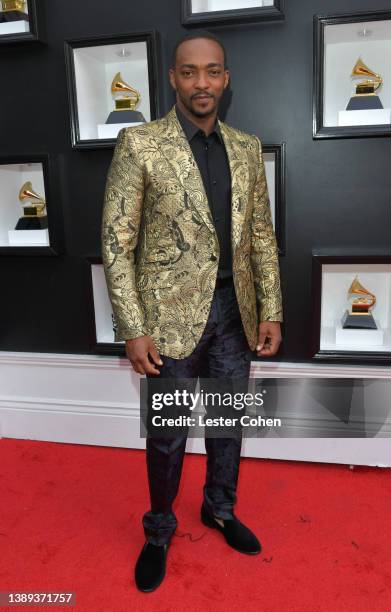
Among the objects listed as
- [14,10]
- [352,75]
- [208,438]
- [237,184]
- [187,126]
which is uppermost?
[14,10]

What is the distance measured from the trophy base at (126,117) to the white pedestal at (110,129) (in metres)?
0.02

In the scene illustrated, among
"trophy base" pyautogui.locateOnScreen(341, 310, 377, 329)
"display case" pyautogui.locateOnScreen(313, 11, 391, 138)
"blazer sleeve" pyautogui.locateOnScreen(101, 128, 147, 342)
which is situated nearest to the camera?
"blazer sleeve" pyautogui.locateOnScreen(101, 128, 147, 342)

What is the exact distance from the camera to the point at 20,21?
2090 mm

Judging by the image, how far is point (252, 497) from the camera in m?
2.08

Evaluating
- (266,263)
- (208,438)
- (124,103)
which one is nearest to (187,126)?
(266,263)

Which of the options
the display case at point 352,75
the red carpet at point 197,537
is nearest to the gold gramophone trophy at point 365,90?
the display case at point 352,75

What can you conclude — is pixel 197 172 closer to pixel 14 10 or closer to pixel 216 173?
pixel 216 173

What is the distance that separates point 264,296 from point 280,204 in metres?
0.49

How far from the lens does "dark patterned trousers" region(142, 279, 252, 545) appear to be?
1.59 m

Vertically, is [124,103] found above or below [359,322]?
above

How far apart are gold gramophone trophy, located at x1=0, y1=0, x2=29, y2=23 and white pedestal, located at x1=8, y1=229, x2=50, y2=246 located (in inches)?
32.5

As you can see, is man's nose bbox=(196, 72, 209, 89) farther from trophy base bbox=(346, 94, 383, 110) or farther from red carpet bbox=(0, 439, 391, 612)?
red carpet bbox=(0, 439, 391, 612)

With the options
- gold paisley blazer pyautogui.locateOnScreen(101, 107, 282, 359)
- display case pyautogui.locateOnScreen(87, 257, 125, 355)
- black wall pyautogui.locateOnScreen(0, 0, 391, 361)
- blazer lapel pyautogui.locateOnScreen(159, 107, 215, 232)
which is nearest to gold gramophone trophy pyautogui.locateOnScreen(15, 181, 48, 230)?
black wall pyautogui.locateOnScreen(0, 0, 391, 361)

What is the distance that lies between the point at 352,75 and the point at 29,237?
1.44 meters
